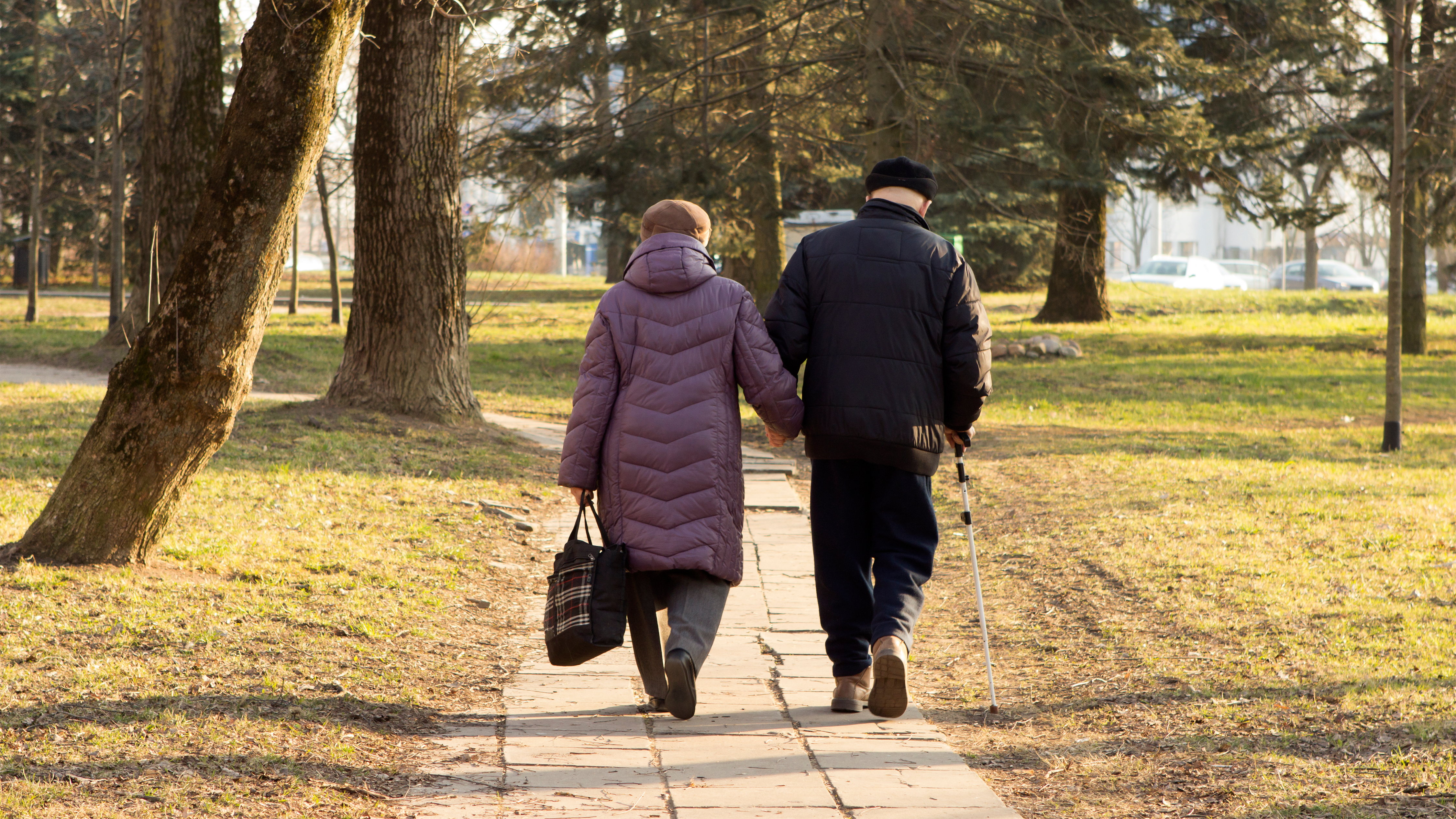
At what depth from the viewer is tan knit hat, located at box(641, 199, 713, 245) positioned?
4.20 metres

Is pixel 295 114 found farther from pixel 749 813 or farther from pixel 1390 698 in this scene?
pixel 1390 698

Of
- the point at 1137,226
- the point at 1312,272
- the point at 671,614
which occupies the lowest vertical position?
the point at 671,614

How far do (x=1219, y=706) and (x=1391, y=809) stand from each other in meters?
1.00

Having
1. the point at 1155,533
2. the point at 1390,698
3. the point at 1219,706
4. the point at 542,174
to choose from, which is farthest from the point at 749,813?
the point at 542,174

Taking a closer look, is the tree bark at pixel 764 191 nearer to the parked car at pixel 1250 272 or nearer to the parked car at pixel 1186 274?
the parked car at pixel 1186 274

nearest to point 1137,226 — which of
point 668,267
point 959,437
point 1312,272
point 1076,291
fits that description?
point 1312,272

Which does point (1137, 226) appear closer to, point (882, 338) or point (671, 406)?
point (882, 338)

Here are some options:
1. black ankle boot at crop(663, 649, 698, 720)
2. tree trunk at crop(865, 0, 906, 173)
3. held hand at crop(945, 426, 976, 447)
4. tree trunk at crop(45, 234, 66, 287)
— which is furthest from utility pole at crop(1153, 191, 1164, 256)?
black ankle boot at crop(663, 649, 698, 720)

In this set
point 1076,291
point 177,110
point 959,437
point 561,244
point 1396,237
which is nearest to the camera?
point 959,437

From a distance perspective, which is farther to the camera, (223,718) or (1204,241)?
(1204,241)

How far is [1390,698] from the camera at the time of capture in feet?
14.1

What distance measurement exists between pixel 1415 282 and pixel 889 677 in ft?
61.4

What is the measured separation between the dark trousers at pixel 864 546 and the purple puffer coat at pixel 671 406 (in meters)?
0.37

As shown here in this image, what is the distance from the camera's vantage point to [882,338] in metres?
4.24
